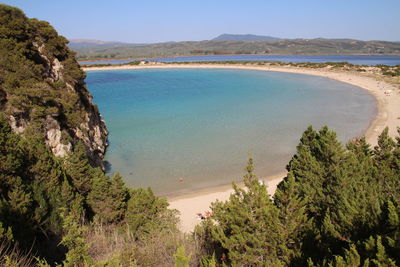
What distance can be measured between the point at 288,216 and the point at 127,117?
27.3 meters

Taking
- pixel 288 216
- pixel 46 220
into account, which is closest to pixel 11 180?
pixel 46 220

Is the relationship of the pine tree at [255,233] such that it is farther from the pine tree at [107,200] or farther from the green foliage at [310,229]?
the pine tree at [107,200]

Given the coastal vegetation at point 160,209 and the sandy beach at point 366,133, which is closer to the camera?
the coastal vegetation at point 160,209

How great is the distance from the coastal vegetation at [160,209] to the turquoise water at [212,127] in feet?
19.0

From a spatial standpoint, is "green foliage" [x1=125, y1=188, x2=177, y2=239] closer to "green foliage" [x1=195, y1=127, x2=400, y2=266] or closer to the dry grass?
the dry grass

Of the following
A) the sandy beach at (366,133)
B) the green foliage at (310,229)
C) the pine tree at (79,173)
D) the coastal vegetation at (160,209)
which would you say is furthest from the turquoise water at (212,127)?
the green foliage at (310,229)

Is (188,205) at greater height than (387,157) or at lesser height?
lesser

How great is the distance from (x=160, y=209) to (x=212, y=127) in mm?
16906

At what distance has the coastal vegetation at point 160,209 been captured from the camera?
4492mm

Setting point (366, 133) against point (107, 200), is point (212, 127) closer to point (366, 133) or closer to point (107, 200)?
point (366, 133)

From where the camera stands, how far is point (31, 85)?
13.1 m

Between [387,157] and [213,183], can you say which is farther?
[213,183]

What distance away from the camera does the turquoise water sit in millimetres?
17000

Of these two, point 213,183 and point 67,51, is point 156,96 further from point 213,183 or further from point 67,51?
point 213,183
